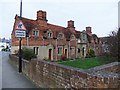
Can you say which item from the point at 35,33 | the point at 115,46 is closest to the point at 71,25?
the point at 35,33

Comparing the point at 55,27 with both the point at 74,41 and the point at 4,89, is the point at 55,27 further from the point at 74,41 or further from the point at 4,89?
the point at 4,89

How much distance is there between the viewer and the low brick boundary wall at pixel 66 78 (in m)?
5.25

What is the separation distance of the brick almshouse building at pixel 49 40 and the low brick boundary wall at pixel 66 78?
23.7 meters

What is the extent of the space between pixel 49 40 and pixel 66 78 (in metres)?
31.3

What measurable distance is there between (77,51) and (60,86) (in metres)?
39.7

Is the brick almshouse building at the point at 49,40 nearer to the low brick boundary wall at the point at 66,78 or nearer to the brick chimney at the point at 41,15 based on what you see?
the brick chimney at the point at 41,15

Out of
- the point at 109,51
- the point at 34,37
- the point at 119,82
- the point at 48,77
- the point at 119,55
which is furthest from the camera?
the point at 34,37

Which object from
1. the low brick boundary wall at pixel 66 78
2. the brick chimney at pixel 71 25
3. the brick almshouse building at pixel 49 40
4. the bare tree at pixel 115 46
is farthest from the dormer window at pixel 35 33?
the low brick boundary wall at pixel 66 78

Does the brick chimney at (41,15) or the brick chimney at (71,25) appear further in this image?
the brick chimney at (71,25)

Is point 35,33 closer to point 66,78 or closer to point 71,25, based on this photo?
point 71,25

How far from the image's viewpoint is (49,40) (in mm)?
38688

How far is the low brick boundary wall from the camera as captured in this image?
5246 mm

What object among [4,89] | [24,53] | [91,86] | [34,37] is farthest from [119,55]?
[34,37]

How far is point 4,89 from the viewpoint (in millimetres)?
11102
